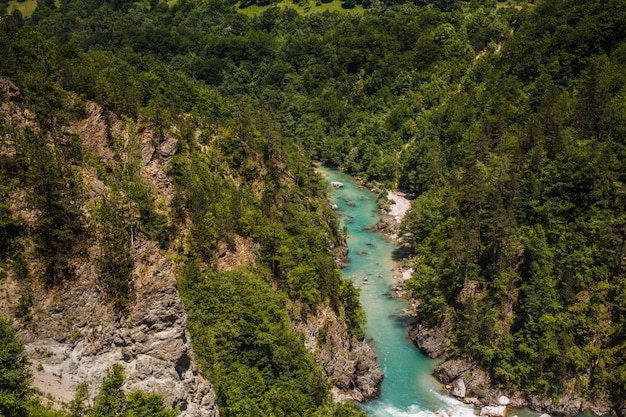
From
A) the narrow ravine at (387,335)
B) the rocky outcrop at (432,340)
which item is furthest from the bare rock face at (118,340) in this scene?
the rocky outcrop at (432,340)

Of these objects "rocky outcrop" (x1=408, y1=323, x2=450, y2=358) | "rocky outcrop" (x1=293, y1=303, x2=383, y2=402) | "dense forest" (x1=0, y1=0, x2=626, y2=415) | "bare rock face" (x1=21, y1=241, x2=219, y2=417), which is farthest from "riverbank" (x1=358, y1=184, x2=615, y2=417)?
"bare rock face" (x1=21, y1=241, x2=219, y2=417)

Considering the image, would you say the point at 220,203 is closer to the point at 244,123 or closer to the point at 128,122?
the point at 128,122

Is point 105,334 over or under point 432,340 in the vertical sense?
over

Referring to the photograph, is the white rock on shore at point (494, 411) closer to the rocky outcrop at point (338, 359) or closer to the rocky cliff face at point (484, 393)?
the rocky cliff face at point (484, 393)

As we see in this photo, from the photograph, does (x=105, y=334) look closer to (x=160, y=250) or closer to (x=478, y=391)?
(x=160, y=250)

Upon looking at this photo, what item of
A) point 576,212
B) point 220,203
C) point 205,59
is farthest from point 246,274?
point 205,59

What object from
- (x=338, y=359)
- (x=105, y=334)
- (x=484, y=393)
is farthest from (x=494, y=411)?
(x=105, y=334)

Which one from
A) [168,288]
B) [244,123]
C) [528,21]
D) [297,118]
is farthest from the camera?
[297,118]
